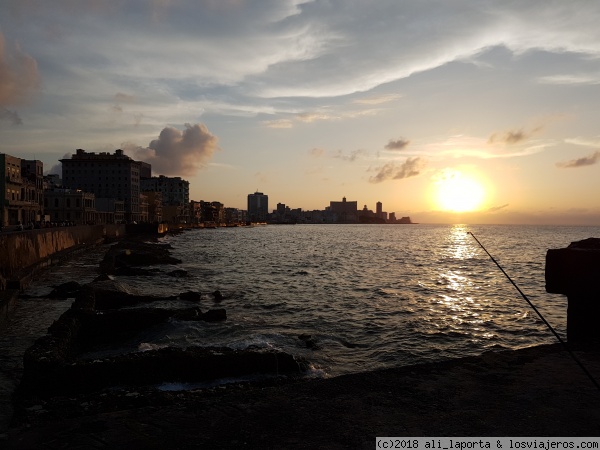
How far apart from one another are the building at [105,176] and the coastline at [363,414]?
609 feet

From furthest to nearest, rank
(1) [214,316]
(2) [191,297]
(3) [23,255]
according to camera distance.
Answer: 1. (3) [23,255]
2. (2) [191,297]
3. (1) [214,316]

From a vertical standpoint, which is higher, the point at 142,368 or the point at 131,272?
the point at 142,368

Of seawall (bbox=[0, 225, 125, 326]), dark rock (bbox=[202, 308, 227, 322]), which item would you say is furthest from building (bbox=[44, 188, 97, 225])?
dark rock (bbox=[202, 308, 227, 322])

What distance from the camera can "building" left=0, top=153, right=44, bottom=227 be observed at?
78062 mm

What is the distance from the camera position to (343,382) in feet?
21.2

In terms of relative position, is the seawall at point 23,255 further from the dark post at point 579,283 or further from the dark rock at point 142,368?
the dark post at point 579,283

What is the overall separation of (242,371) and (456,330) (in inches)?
458

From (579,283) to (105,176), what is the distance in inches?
7751

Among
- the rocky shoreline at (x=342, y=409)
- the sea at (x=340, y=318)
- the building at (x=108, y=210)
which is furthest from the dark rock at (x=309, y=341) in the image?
the building at (x=108, y=210)

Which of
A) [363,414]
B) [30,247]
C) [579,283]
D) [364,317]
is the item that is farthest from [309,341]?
[30,247]

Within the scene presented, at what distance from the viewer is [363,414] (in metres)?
5.33

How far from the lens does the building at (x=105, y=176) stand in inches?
7190

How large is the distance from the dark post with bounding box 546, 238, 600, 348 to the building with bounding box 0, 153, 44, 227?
270 feet

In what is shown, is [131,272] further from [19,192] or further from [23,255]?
[19,192]
